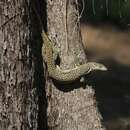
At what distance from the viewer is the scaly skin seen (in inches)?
165

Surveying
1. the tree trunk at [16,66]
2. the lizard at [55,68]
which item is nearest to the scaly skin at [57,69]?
the lizard at [55,68]

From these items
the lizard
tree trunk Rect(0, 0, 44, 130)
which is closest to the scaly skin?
the lizard

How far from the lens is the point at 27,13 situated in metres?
3.91

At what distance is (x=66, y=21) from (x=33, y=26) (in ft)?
0.97

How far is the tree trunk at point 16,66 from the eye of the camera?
3828 millimetres

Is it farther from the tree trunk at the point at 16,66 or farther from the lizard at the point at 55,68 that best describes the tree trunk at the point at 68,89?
the tree trunk at the point at 16,66

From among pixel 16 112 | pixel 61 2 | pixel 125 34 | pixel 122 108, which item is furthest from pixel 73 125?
pixel 125 34

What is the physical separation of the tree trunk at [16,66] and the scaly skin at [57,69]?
0.46ft

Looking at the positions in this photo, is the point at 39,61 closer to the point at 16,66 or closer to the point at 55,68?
the point at 55,68

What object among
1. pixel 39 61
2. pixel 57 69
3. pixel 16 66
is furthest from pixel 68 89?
pixel 16 66

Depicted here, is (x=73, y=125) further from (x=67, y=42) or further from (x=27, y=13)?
(x=27, y=13)

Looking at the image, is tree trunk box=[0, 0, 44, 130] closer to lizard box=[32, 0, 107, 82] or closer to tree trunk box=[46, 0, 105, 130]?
lizard box=[32, 0, 107, 82]

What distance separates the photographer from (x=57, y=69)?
424cm

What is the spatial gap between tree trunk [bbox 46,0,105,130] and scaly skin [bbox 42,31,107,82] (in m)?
0.05
